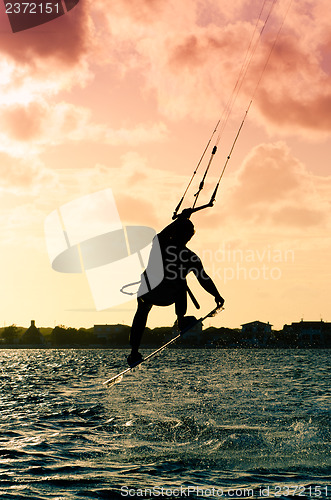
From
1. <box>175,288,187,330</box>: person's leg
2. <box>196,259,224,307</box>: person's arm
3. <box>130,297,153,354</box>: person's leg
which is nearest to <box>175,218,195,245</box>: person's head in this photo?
<box>196,259,224,307</box>: person's arm

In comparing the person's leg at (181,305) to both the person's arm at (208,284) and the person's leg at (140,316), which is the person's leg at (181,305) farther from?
the person's leg at (140,316)

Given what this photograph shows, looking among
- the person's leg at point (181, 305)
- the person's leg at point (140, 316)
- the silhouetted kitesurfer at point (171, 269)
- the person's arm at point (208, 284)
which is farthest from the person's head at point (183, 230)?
the person's leg at point (140, 316)

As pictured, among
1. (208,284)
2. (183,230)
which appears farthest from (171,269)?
(208,284)

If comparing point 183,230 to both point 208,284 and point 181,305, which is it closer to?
point 208,284

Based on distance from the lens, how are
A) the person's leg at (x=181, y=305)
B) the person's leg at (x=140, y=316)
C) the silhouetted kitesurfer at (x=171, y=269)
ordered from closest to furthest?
the silhouetted kitesurfer at (x=171, y=269) → the person's leg at (x=140, y=316) → the person's leg at (x=181, y=305)

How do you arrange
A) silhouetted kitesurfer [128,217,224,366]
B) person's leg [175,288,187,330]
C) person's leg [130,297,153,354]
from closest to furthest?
silhouetted kitesurfer [128,217,224,366] < person's leg [130,297,153,354] < person's leg [175,288,187,330]

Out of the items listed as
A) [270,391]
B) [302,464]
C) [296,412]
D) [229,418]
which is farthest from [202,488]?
[270,391]

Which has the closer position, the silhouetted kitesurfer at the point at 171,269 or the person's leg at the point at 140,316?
the silhouetted kitesurfer at the point at 171,269

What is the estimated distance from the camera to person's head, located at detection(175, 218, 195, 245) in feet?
46.1

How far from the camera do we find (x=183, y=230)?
46.3ft

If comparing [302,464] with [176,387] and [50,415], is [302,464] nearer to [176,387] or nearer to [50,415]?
[50,415]

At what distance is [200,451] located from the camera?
24.6 metres

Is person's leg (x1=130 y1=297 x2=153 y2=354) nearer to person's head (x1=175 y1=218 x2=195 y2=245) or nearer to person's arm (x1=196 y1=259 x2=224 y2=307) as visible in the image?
person's arm (x1=196 y1=259 x2=224 y2=307)

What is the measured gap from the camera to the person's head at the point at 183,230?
14.1m
